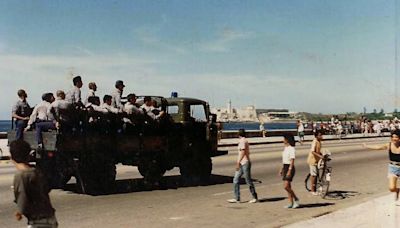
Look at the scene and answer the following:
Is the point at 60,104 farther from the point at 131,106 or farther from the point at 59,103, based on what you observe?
the point at 131,106

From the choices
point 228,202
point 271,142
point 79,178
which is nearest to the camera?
point 228,202

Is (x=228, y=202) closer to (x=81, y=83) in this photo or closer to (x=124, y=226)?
(x=124, y=226)

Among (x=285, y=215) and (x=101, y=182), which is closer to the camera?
(x=285, y=215)

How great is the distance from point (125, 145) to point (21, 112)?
113 inches

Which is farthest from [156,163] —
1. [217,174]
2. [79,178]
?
[217,174]

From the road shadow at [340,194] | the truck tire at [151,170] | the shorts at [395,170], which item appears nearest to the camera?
the shorts at [395,170]

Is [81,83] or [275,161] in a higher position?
[81,83]

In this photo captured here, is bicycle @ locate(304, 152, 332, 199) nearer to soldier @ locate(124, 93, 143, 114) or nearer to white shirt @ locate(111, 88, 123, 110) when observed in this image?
soldier @ locate(124, 93, 143, 114)

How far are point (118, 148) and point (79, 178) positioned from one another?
1.23 meters

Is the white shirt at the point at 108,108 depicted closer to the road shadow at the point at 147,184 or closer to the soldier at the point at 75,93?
the soldier at the point at 75,93

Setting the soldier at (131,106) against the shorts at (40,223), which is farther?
the soldier at (131,106)

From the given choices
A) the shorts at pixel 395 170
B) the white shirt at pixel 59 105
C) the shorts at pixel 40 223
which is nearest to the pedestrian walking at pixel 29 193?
the shorts at pixel 40 223

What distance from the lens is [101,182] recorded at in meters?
12.9

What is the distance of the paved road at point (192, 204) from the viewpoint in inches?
370
